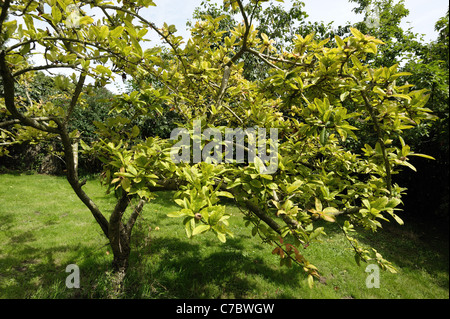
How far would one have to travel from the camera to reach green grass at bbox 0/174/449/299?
2.88 metres

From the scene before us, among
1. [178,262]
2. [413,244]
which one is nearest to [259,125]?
[178,262]

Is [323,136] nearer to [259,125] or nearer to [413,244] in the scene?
[259,125]

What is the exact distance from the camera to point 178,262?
3.53 metres

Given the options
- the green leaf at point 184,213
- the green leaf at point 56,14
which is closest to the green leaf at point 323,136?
the green leaf at point 184,213

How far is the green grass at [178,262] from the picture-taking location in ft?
9.46

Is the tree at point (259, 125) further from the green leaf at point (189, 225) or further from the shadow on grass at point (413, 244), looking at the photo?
the shadow on grass at point (413, 244)

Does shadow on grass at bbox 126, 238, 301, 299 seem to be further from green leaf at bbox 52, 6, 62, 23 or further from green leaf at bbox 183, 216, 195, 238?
green leaf at bbox 52, 6, 62, 23

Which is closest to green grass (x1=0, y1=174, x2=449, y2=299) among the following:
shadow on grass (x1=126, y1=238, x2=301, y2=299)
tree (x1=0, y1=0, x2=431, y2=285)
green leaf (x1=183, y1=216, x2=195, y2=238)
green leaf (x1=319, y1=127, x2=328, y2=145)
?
shadow on grass (x1=126, y1=238, x2=301, y2=299)

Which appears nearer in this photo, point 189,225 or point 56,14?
point 189,225

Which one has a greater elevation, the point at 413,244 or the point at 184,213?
the point at 184,213

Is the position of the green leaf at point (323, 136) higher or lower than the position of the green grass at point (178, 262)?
higher

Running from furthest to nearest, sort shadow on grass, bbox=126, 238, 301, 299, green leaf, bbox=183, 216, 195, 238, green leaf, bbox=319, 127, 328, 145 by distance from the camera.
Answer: shadow on grass, bbox=126, 238, 301, 299 → green leaf, bbox=319, 127, 328, 145 → green leaf, bbox=183, 216, 195, 238

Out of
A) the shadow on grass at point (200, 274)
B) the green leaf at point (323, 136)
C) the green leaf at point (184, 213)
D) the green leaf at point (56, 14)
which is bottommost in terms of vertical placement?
the shadow on grass at point (200, 274)
